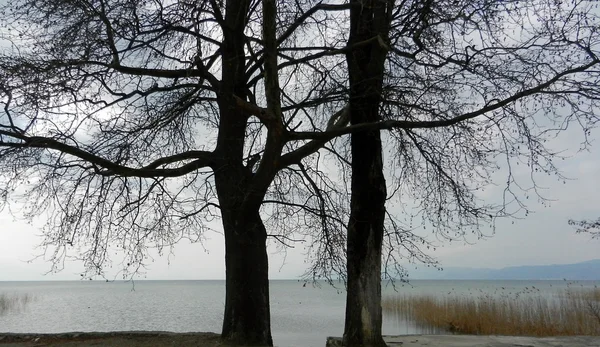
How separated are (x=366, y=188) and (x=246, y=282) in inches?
92.9

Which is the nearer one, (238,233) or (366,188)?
(366,188)

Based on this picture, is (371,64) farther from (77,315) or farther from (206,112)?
(77,315)

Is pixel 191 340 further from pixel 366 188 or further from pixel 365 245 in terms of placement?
pixel 366 188

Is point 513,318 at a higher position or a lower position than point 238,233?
lower

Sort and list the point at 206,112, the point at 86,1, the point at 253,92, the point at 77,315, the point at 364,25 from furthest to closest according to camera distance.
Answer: the point at 77,315, the point at 206,112, the point at 253,92, the point at 364,25, the point at 86,1

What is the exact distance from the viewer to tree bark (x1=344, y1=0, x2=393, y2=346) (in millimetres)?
7004

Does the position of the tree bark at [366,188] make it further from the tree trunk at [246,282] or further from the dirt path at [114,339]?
the dirt path at [114,339]

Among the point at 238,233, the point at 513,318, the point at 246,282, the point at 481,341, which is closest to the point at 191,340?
the point at 246,282

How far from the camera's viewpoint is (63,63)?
270 inches

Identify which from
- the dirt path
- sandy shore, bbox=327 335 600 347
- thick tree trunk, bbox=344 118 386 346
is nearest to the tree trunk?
the dirt path

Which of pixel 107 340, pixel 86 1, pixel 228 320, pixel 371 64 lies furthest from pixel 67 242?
pixel 371 64

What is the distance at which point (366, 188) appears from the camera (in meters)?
7.39

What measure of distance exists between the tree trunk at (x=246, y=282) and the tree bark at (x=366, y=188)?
1542 mm

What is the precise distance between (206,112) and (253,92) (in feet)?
4.16
